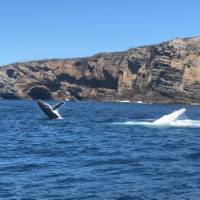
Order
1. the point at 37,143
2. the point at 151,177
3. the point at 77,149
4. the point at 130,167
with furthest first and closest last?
the point at 37,143 → the point at 77,149 → the point at 130,167 → the point at 151,177

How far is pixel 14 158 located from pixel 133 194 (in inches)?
451

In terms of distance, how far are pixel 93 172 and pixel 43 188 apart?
447cm

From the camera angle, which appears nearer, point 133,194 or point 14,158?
point 133,194

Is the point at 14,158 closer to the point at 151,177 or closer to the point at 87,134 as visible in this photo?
the point at 151,177

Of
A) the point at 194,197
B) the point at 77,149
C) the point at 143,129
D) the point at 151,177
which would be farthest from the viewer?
the point at 143,129

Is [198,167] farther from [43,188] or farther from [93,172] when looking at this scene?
[43,188]

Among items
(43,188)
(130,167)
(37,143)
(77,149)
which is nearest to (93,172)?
(130,167)

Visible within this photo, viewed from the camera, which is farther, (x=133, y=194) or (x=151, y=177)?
(x=151, y=177)

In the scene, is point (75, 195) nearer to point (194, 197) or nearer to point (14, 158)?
point (194, 197)

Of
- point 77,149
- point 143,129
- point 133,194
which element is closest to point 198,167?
point 133,194

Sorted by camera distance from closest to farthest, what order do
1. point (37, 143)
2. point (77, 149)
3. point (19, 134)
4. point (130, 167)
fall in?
point (130, 167)
point (77, 149)
point (37, 143)
point (19, 134)

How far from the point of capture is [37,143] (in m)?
42.1

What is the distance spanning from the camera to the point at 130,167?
30.2m

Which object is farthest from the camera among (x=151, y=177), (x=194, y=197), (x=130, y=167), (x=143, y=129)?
(x=143, y=129)
